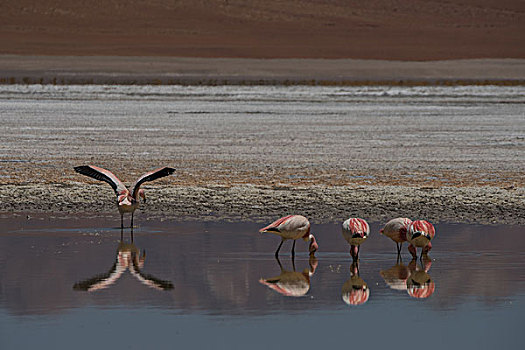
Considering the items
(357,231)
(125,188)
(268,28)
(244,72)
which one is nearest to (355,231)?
(357,231)

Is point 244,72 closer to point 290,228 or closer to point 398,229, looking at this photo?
point 398,229

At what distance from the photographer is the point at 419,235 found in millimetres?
8461

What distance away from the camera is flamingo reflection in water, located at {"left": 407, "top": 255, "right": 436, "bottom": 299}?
743 cm

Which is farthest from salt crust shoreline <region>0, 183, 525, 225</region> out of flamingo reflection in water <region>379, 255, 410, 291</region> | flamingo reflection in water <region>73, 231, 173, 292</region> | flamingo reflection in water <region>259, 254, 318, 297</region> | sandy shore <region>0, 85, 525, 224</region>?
flamingo reflection in water <region>259, 254, 318, 297</region>

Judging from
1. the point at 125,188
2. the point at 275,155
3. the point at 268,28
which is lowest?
the point at 268,28

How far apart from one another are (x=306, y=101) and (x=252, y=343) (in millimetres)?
30035

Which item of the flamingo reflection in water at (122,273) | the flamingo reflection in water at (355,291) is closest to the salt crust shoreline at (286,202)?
the flamingo reflection in water at (122,273)

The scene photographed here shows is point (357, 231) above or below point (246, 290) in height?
above

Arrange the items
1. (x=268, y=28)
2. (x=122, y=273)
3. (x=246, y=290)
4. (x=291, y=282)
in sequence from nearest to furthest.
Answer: (x=246, y=290), (x=291, y=282), (x=122, y=273), (x=268, y=28)

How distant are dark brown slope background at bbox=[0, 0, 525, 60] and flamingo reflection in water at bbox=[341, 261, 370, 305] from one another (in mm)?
83625

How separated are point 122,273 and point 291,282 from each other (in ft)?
4.15

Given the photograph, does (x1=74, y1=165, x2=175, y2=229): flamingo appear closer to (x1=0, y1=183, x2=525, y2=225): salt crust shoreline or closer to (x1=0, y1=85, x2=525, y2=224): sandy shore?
(x1=0, y1=183, x2=525, y2=225): salt crust shoreline

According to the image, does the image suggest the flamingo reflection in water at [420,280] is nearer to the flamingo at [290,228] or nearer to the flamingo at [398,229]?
the flamingo at [398,229]

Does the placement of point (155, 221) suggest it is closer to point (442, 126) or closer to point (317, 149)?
point (317, 149)
